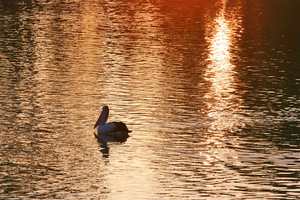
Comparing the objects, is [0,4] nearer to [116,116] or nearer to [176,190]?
[116,116]

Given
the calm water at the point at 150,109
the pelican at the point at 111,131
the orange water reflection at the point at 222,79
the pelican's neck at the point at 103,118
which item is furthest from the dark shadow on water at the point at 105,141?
the orange water reflection at the point at 222,79

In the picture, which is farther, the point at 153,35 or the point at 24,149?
the point at 153,35

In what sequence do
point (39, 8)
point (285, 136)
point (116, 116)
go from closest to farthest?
point (285, 136) < point (116, 116) < point (39, 8)

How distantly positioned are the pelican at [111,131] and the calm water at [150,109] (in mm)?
416

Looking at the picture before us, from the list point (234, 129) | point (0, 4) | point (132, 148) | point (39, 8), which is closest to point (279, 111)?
point (234, 129)

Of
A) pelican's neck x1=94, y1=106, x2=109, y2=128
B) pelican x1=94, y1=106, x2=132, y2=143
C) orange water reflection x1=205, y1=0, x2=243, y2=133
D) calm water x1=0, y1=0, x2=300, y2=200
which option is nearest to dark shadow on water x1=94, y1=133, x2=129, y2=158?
pelican x1=94, y1=106, x2=132, y2=143

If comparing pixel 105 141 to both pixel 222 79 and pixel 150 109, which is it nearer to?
pixel 150 109

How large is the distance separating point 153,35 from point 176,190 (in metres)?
46.4

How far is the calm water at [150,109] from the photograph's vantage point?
80.8 feet

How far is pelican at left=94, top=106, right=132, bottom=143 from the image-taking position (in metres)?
31.0

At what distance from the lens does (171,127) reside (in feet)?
108

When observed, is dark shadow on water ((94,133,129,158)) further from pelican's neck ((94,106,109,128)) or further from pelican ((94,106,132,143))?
pelican's neck ((94,106,109,128))

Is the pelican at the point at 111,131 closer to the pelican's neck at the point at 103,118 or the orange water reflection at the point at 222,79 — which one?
the pelican's neck at the point at 103,118

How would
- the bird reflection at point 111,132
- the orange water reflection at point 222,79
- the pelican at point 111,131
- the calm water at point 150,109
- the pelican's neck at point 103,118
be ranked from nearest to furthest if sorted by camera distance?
1. the calm water at point 150,109
2. the bird reflection at point 111,132
3. the pelican at point 111,131
4. the pelican's neck at point 103,118
5. the orange water reflection at point 222,79
